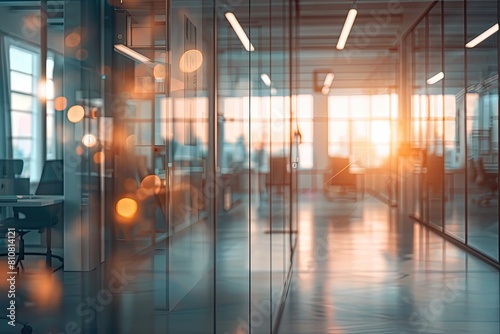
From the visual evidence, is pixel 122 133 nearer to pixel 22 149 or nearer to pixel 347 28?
pixel 22 149

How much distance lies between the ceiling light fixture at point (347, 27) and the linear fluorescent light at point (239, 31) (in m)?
8.08

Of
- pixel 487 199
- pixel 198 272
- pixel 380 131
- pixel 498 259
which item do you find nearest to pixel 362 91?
pixel 380 131

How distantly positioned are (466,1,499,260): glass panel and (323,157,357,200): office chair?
26.0 feet

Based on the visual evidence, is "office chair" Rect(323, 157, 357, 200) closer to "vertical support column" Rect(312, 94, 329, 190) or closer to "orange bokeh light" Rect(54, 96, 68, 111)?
"vertical support column" Rect(312, 94, 329, 190)

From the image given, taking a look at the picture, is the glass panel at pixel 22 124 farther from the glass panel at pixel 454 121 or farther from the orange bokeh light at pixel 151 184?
the glass panel at pixel 454 121

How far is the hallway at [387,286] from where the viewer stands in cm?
466

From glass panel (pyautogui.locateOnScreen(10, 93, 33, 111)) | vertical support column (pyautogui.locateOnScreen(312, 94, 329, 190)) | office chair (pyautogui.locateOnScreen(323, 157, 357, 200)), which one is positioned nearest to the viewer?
glass panel (pyautogui.locateOnScreen(10, 93, 33, 111))

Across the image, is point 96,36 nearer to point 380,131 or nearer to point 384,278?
point 384,278

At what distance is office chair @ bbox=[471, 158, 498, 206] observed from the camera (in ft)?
29.3

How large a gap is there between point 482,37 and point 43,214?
8.58 metres

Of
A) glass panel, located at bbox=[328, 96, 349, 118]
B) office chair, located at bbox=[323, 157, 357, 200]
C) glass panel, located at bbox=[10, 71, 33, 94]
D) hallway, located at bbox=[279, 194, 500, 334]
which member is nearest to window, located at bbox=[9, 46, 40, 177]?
glass panel, located at bbox=[10, 71, 33, 94]

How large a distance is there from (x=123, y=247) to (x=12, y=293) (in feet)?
0.73

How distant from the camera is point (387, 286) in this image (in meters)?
6.11

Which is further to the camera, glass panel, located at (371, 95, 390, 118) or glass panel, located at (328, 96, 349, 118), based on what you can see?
glass panel, located at (328, 96, 349, 118)
